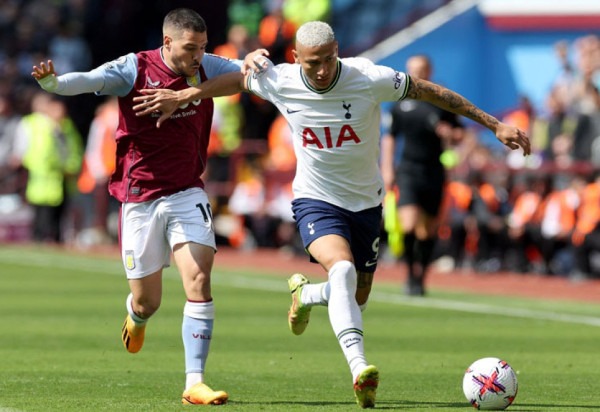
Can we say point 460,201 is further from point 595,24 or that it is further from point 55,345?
point 55,345

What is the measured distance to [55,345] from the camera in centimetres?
1230

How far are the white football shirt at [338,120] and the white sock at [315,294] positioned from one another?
545 mm

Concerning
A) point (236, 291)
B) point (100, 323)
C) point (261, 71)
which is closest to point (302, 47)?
point (261, 71)

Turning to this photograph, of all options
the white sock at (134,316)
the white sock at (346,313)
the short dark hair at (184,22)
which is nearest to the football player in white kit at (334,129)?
the white sock at (346,313)

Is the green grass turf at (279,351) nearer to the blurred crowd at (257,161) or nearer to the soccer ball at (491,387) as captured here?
the soccer ball at (491,387)

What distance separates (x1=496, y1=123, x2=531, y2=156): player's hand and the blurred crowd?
10.3 m

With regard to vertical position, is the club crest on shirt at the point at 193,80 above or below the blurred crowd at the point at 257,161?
above

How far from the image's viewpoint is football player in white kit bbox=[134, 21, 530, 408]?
355 inches

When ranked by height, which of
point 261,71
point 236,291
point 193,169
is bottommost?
point 236,291

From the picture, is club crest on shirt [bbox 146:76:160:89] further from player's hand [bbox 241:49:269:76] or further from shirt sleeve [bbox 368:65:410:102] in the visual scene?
shirt sleeve [bbox 368:65:410:102]

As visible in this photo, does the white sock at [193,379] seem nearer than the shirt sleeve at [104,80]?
Yes

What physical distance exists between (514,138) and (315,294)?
1.69m

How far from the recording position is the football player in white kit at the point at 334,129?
9.02 meters

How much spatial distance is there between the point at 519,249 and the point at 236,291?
4374mm
